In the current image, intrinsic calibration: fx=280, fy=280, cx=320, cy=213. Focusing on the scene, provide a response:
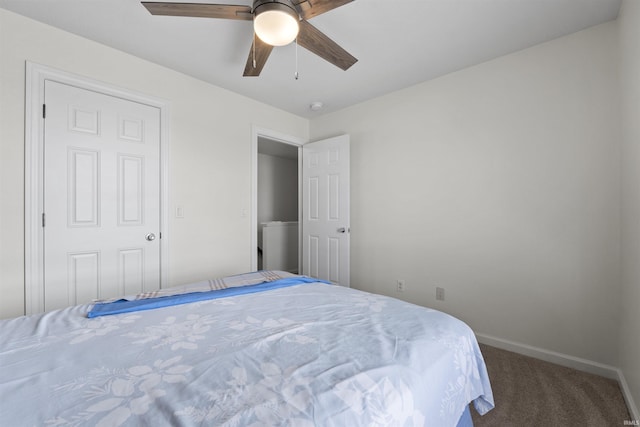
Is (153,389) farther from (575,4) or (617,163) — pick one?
(575,4)

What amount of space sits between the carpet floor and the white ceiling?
2.39m

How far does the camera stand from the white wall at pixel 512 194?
191 cm

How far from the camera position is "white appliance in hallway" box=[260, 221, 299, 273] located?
14.9 feet

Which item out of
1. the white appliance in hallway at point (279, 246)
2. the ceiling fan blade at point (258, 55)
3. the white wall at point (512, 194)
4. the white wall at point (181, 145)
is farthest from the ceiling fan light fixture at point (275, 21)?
the white appliance in hallway at point (279, 246)

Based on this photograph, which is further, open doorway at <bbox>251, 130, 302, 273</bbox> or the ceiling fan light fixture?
open doorway at <bbox>251, 130, 302, 273</bbox>

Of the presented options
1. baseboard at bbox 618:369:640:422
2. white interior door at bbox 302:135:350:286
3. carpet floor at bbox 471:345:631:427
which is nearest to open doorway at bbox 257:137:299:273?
white interior door at bbox 302:135:350:286

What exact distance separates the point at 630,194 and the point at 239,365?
2.19 m

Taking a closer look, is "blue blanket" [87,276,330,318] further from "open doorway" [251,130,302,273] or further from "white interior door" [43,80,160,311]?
"open doorway" [251,130,302,273]

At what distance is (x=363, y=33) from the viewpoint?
6.66 ft

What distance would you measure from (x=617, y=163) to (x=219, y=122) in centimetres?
322

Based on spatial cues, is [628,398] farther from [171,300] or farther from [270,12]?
[270,12]

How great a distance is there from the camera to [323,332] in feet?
3.58

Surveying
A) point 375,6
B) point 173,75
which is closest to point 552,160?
point 375,6

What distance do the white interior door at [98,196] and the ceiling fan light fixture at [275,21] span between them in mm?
1549
